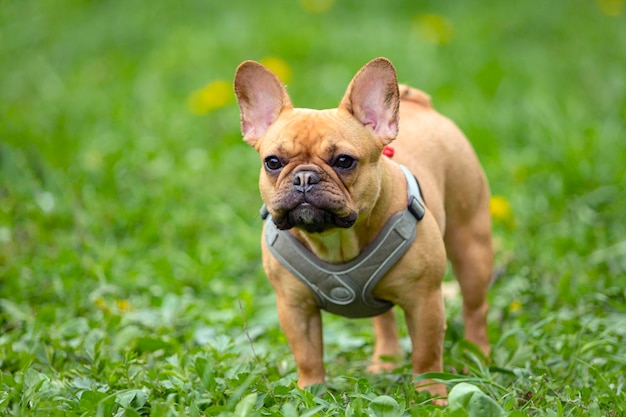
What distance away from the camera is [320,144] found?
3662mm

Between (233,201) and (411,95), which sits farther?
(233,201)

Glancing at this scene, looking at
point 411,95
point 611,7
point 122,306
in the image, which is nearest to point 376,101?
point 411,95

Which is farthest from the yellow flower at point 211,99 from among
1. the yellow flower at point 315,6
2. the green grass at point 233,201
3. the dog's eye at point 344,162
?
the dog's eye at point 344,162

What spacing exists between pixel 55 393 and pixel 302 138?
1.44 m

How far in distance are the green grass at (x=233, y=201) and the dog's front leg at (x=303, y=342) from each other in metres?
0.14

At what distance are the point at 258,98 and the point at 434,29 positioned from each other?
563 centimetres

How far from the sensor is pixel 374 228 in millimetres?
3893

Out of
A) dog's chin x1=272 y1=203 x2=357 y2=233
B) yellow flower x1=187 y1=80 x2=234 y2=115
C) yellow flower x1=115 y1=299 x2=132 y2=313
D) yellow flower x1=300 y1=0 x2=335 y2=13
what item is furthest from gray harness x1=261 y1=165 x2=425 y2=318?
yellow flower x1=300 y1=0 x2=335 y2=13

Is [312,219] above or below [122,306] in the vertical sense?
above

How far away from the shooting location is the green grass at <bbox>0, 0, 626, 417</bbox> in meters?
3.91

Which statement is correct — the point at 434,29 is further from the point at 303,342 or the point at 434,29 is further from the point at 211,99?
the point at 303,342

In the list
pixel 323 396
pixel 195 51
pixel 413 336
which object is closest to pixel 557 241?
pixel 413 336

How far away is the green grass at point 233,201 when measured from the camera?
3908 millimetres

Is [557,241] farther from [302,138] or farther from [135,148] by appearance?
[135,148]
